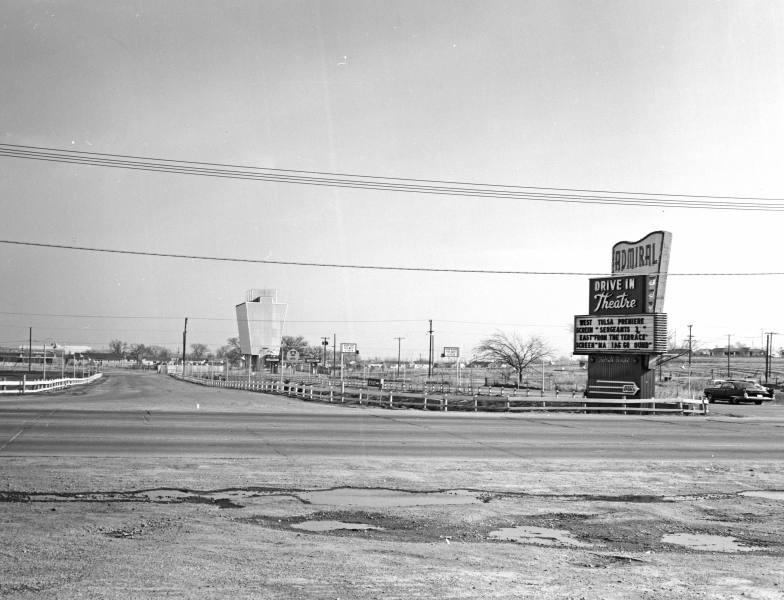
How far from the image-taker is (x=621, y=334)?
39750 millimetres

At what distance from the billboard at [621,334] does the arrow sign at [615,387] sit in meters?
1.63

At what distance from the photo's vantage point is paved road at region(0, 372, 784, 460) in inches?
692

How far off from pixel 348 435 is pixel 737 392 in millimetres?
41122

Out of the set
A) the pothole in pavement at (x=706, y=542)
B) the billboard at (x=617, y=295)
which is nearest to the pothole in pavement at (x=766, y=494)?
the pothole in pavement at (x=706, y=542)

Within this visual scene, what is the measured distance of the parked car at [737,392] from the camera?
176 feet

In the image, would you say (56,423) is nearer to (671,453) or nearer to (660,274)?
(671,453)

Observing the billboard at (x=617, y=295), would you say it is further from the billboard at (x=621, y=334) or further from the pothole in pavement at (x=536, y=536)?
the pothole in pavement at (x=536, y=536)

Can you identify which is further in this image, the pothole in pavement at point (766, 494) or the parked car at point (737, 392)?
the parked car at point (737, 392)

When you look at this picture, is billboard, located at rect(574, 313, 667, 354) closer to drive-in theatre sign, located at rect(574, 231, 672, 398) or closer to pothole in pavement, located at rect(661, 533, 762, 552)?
drive-in theatre sign, located at rect(574, 231, 672, 398)

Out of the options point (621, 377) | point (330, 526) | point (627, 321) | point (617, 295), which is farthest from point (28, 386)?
point (330, 526)

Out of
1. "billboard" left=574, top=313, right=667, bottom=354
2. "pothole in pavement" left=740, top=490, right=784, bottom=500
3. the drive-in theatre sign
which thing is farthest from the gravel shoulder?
the drive-in theatre sign

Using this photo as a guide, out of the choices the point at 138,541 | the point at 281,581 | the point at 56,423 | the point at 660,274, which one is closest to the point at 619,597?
the point at 281,581

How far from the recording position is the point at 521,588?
698 centimetres

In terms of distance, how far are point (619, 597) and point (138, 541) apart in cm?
508
